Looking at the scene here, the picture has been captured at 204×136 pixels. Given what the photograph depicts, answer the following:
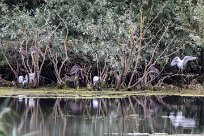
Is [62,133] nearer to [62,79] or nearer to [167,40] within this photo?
[62,79]

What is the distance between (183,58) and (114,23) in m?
2.49

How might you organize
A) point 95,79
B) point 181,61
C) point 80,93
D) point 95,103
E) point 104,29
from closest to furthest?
point 95,103 < point 80,93 < point 95,79 < point 104,29 < point 181,61

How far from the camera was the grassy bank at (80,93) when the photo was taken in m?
17.4

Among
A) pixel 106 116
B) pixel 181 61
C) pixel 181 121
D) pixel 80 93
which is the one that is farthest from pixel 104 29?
pixel 181 121

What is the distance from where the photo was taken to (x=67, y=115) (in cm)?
1398

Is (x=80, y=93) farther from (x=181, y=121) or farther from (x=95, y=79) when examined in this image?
(x=181, y=121)

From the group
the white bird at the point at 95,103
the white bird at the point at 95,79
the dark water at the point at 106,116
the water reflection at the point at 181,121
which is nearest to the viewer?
the dark water at the point at 106,116

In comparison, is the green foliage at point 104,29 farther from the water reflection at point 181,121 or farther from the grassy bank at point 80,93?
the water reflection at point 181,121

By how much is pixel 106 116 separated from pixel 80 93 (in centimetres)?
406

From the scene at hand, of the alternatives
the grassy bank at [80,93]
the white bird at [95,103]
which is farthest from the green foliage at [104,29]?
the white bird at [95,103]

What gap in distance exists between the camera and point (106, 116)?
46.1 ft

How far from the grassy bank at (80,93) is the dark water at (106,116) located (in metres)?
0.48

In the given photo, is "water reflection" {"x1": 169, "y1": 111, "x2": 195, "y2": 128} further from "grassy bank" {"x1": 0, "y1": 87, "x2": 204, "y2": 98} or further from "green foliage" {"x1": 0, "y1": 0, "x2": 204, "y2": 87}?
"green foliage" {"x1": 0, "y1": 0, "x2": 204, "y2": 87}

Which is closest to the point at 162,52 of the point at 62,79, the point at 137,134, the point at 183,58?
the point at 183,58
